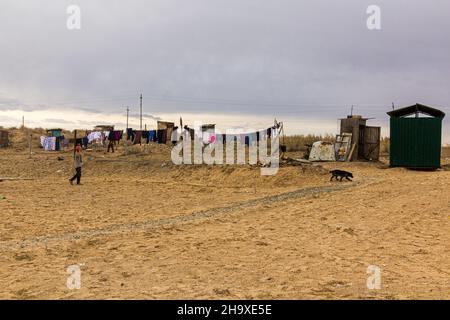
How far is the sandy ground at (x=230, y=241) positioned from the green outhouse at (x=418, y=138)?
12.1ft

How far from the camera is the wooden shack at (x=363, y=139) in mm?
28219

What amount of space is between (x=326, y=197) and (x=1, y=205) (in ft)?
32.9

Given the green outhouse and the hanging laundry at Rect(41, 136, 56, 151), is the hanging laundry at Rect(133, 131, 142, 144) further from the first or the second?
the green outhouse

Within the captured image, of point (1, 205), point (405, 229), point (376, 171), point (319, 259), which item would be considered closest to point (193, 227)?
point (319, 259)

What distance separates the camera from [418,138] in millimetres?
23125

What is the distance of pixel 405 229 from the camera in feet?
34.0

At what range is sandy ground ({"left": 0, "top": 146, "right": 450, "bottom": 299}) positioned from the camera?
6.36 m

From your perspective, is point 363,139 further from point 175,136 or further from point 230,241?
point 230,241

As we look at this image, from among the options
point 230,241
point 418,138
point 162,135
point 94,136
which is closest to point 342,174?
point 418,138

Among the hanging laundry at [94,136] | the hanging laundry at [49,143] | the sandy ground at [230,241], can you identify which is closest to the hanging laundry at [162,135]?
the hanging laundry at [94,136]

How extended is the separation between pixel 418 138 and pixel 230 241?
16.7m

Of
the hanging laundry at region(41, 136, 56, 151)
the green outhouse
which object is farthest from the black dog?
the hanging laundry at region(41, 136, 56, 151)
